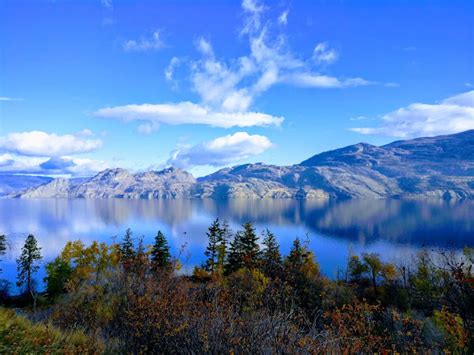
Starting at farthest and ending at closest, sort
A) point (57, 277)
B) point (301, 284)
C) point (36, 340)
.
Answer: point (57, 277)
point (301, 284)
point (36, 340)

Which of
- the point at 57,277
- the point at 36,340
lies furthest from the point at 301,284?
the point at 57,277

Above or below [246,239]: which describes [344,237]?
below

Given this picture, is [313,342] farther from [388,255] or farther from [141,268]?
[388,255]

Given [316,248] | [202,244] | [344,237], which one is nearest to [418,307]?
[316,248]

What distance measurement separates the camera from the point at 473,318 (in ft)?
23.5

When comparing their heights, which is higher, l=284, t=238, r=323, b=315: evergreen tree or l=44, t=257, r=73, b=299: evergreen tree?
l=284, t=238, r=323, b=315: evergreen tree

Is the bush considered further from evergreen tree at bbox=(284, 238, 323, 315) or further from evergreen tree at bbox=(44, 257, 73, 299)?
evergreen tree at bbox=(44, 257, 73, 299)

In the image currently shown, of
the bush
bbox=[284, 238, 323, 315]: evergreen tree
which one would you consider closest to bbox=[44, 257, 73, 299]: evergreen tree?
bbox=[284, 238, 323, 315]: evergreen tree

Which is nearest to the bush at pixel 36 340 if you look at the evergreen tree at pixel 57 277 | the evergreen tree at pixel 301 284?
the evergreen tree at pixel 301 284

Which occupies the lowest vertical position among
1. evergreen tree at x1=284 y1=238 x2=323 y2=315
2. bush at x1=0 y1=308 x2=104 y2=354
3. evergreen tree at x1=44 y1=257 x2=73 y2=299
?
evergreen tree at x1=44 y1=257 x2=73 y2=299

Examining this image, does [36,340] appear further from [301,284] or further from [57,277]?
[57,277]

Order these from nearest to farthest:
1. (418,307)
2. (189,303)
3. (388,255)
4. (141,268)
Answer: (189,303)
(141,268)
(418,307)
(388,255)

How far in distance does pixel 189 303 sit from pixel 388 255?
93354 mm

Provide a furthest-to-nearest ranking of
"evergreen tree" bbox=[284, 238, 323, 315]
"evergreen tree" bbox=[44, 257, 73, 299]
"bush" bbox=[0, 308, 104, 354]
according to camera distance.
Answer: "evergreen tree" bbox=[44, 257, 73, 299] < "evergreen tree" bbox=[284, 238, 323, 315] < "bush" bbox=[0, 308, 104, 354]
